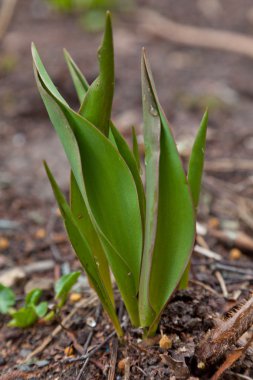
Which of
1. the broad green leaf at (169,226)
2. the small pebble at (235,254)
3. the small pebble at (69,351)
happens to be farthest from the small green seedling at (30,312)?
the small pebble at (235,254)

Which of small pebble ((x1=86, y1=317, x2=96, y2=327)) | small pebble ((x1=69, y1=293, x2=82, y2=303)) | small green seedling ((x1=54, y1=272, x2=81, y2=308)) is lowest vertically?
small pebble ((x1=69, y1=293, x2=82, y2=303))

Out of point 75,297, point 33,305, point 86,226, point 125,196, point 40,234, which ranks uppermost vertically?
point 125,196

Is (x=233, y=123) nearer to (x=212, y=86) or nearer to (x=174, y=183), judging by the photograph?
(x=212, y=86)

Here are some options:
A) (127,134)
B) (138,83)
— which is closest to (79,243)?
(127,134)

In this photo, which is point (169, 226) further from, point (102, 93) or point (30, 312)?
point (30, 312)

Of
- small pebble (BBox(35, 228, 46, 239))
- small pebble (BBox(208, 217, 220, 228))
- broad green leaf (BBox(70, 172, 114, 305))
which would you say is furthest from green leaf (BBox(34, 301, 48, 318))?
small pebble (BBox(208, 217, 220, 228))

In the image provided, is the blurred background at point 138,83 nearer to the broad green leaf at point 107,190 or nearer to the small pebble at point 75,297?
the small pebble at point 75,297

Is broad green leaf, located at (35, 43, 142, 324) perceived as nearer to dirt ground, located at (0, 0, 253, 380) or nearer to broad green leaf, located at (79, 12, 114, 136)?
broad green leaf, located at (79, 12, 114, 136)
